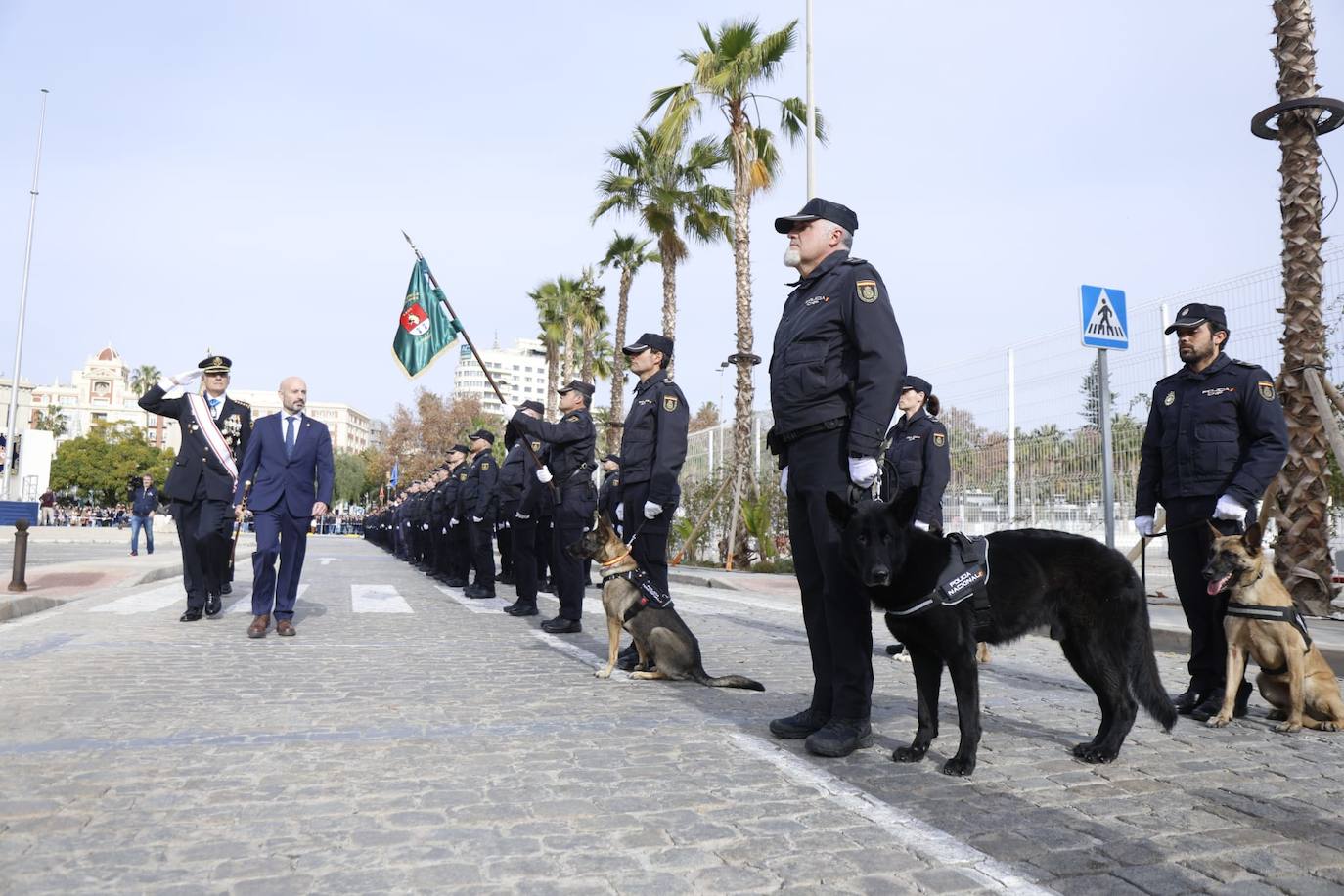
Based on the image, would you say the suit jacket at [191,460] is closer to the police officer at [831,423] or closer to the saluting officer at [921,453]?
the saluting officer at [921,453]

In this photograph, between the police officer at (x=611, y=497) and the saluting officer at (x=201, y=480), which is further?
the saluting officer at (x=201, y=480)

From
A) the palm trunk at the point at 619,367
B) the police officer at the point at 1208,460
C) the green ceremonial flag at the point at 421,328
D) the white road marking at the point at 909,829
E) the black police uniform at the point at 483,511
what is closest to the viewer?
the white road marking at the point at 909,829

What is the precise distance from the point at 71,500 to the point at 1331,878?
106767mm

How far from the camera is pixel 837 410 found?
13.5 ft

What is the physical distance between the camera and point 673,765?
3719 millimetres

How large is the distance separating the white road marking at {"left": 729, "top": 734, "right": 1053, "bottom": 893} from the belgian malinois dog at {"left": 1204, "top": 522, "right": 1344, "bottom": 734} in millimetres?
2419

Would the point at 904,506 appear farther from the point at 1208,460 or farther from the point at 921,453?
the point at 921,453

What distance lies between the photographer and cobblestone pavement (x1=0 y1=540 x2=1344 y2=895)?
8.43ft

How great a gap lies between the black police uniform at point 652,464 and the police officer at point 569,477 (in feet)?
4.10

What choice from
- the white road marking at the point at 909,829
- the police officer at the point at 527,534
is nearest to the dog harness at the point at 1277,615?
the white road marking at the point at 909,829

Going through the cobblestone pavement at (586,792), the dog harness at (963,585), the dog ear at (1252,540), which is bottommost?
the cobblestone pavement at (586,792)

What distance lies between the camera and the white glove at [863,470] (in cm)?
390

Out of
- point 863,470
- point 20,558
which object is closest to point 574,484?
point 863,470

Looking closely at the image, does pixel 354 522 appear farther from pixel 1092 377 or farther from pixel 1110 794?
pixel 1110 794
